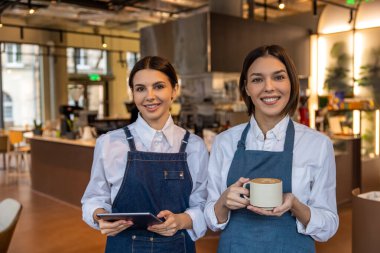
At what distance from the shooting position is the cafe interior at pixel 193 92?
16.9 ft

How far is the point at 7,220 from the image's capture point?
2914 mm

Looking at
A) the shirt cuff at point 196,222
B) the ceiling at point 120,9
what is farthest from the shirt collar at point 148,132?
the ceiling at point 120,9

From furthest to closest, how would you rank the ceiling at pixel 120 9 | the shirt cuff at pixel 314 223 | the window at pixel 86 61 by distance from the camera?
the window at pixel 86 61 < the ceiling at pixel 120 9 < the shirt cuff at pixel 314 223

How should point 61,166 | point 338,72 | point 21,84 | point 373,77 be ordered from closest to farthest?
point 61,166, point 373,77, point 338,72, point 21,84

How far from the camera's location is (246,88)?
1652mm

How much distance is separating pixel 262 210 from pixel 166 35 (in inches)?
283

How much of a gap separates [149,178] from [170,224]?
9.6 inches

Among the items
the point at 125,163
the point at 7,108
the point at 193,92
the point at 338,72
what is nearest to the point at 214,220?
the point at 125,163

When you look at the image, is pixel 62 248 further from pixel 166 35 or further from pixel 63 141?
pixel 166 35

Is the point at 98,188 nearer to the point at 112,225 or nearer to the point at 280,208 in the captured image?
the point at 112,225

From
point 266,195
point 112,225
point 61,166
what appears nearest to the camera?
point 266,195

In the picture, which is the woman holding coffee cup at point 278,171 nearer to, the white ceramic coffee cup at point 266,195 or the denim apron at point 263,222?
the denim apron at point 263,222

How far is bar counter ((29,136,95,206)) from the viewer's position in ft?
20.6

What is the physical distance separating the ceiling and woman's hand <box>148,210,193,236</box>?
764cm
